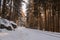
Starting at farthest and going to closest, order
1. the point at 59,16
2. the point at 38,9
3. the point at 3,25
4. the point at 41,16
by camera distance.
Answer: the point at 41,16 < the point at 38,9 < the point at 59,16 < the point at 3,25

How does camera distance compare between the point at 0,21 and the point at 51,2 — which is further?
the point at 51,2

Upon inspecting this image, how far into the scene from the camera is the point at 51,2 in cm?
2978

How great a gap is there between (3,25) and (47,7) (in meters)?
15.2

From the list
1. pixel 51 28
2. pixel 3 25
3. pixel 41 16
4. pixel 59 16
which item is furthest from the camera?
pixel 41 16

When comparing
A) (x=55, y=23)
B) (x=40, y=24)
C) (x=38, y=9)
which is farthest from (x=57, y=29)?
(x=40, y=24)

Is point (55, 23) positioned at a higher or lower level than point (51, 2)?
lower

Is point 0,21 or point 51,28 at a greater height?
point 0,21

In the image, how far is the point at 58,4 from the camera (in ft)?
92.5

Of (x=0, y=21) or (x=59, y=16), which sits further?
(x=59, y=16)

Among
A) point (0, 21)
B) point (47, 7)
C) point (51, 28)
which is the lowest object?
point (51, 28)

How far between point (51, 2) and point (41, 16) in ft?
43.9

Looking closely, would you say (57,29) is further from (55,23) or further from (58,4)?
(58,4)

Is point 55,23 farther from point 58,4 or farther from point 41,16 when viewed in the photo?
point 41,16

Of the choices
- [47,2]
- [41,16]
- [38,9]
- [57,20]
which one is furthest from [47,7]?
[41,16]
